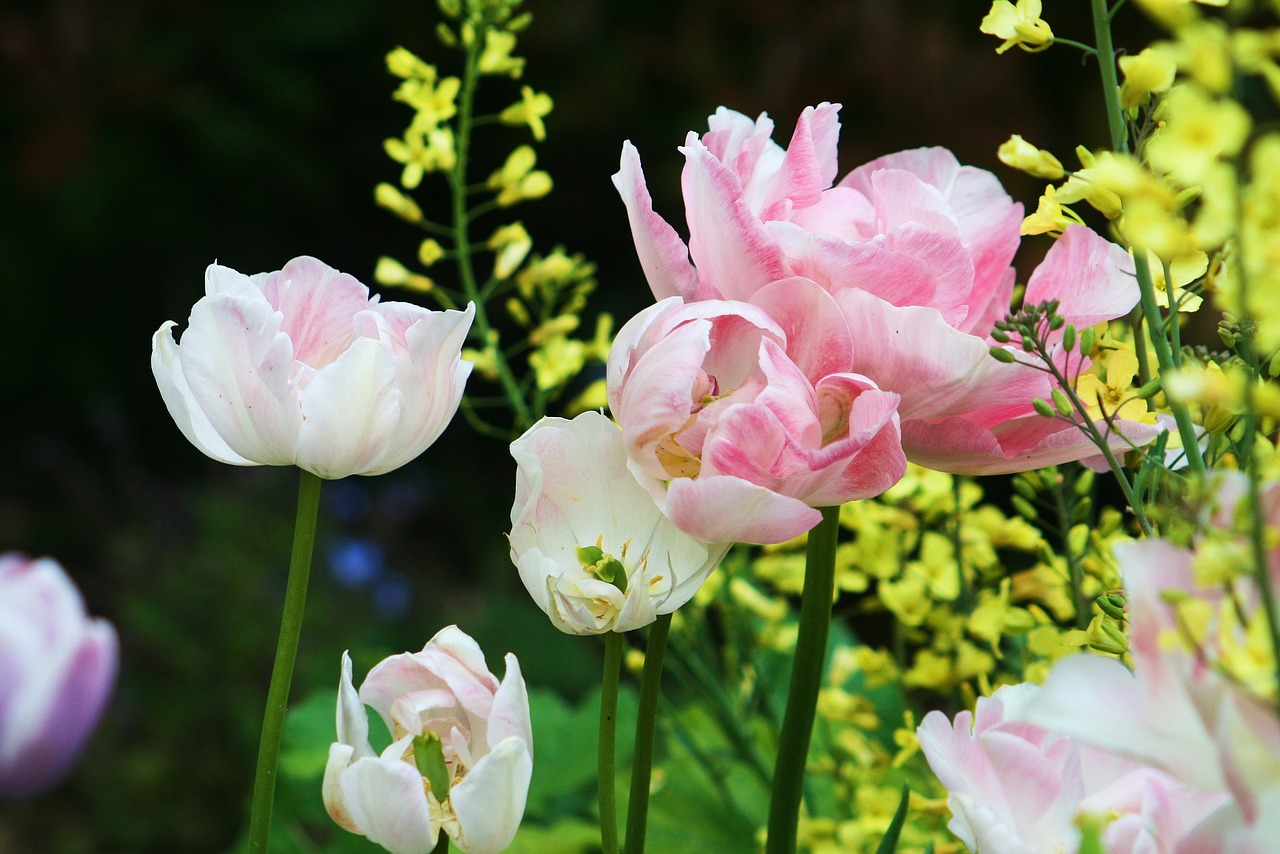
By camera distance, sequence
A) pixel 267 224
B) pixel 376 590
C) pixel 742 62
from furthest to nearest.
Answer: pixel 267 224 → pixel 376 590 → pixel 742 62

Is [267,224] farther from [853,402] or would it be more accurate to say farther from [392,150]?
[853,402]

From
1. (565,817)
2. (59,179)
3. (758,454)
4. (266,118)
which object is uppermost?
(266,118)

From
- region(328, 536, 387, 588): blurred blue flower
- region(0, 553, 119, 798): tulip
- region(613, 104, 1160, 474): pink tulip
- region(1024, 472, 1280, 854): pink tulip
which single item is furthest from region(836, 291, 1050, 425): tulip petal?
region(328, 536, 387, 588): blurred blue flower

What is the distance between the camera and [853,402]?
0.32 meters

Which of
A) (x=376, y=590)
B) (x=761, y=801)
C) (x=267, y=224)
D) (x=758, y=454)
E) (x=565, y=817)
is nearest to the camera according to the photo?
(x=758, y=454)

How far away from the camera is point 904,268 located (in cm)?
32

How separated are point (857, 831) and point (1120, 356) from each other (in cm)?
22

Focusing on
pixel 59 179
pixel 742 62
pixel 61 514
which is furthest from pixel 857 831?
pixel 61 514

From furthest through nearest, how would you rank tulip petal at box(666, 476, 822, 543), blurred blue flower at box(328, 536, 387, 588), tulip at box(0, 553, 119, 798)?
blurred blue flower at box(328, 536, 387, 588)
tulip at box(0, 553, 119, 798)
tulip petal at box(666, 476, 822, 543)

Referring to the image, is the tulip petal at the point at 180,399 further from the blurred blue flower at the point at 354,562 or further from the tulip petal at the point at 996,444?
the blurred blue flower at the point at 354,562

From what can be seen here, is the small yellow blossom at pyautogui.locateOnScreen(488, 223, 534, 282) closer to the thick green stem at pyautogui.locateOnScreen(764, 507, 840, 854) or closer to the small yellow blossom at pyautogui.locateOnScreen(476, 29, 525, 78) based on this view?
the small yellow blossom at pyautogui.locateOnScreen(476, 29, 525, 78)

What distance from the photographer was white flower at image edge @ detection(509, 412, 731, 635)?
31 cm

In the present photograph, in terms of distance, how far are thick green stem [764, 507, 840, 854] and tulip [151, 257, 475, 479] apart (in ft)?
0.35

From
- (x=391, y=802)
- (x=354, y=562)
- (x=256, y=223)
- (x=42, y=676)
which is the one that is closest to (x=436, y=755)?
(x=391, y=802)
